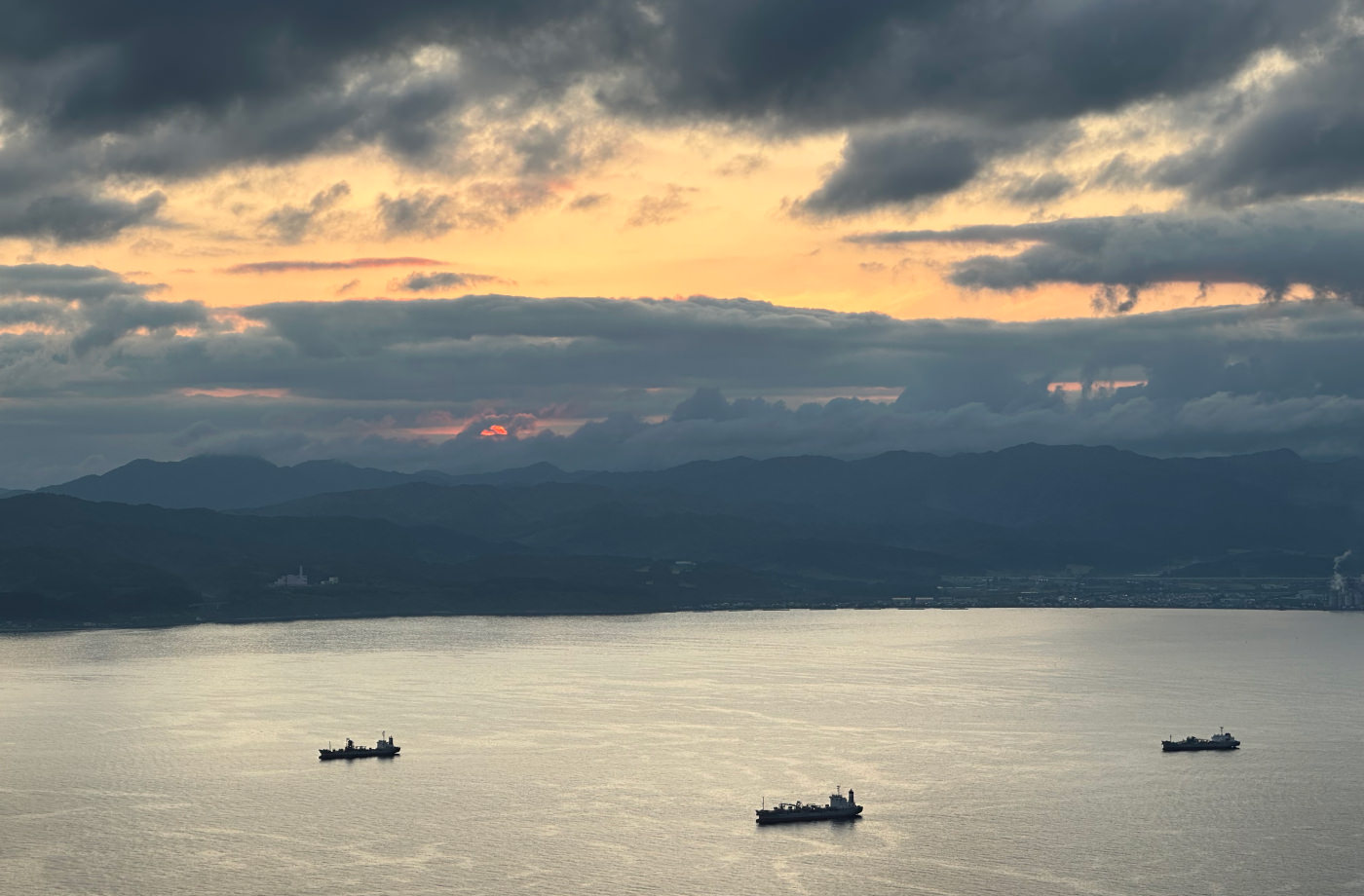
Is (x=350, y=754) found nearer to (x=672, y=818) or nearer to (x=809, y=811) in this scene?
(x=672, y=818)

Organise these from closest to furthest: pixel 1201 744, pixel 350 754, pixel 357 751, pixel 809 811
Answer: pixel 809 811
pixel 350 754
pixel 357 751
pixel 1201 744

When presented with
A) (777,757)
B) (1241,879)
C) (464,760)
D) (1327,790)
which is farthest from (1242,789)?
(464,760)

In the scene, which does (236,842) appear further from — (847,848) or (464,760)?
(847,848)

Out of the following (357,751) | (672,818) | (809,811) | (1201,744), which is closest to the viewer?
(672,818)

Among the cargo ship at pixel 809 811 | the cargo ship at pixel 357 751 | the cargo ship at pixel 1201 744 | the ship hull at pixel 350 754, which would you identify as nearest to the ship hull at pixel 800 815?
the cargo ship at pixel 809 811

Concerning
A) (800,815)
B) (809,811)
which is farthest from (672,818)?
(809,811)

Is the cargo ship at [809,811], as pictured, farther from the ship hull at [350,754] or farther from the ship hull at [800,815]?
the ship hull at [350,754]

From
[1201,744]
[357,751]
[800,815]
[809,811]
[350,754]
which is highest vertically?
[1201,744]
